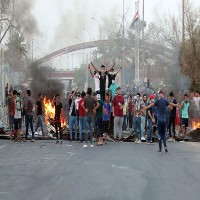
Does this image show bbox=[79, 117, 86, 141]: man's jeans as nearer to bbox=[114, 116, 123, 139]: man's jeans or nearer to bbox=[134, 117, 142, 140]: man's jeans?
bbox=[114, 116, 123, 139]: man's jeans

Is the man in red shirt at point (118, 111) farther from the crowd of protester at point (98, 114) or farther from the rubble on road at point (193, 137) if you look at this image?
the rubble on road at point (193, 137)

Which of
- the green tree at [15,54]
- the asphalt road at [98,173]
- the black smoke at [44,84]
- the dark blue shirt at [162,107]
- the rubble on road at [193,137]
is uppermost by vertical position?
the green tree at [15,54]

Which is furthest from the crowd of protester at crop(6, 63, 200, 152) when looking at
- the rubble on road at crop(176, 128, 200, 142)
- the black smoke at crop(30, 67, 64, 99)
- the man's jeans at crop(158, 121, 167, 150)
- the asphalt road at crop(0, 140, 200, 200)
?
the black smoke at crop(30, 67, 64, 99)

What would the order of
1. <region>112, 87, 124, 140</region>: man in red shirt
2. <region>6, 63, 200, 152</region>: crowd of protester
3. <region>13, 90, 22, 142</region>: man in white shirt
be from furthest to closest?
1. <region>112, 87, 124, 140</region>: man in red shirt
2. <region>13, 90, 22, 142</region>: man in white shirt
3. <region>6, 63, 200, 152</region>: crowd of protester

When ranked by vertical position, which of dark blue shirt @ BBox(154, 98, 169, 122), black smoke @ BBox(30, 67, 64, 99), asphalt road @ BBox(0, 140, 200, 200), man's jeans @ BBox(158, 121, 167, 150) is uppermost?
black smoke @ BBox(30, 67, 64, 99)

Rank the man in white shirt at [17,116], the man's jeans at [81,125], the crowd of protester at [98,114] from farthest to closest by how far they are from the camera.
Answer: the man in white shirt at [17,116], the man's jeans at [81,125], the crowd of protester at [98,114]

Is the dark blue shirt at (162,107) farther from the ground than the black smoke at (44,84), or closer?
closer

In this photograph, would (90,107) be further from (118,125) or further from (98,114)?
(118,125)

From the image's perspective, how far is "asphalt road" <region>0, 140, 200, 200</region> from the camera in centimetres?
980

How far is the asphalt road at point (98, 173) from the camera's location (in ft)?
32.1

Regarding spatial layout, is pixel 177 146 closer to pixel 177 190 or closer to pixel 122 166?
pixel 122 166

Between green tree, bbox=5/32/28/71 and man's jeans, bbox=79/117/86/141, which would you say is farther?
green tree, bbox=5/32/28/71

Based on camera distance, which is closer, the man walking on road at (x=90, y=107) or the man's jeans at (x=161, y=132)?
the man's jeans at (x=161, y=132)

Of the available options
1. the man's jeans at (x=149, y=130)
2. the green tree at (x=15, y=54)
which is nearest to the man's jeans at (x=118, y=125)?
the man's jeans at (x=149, y=130)
